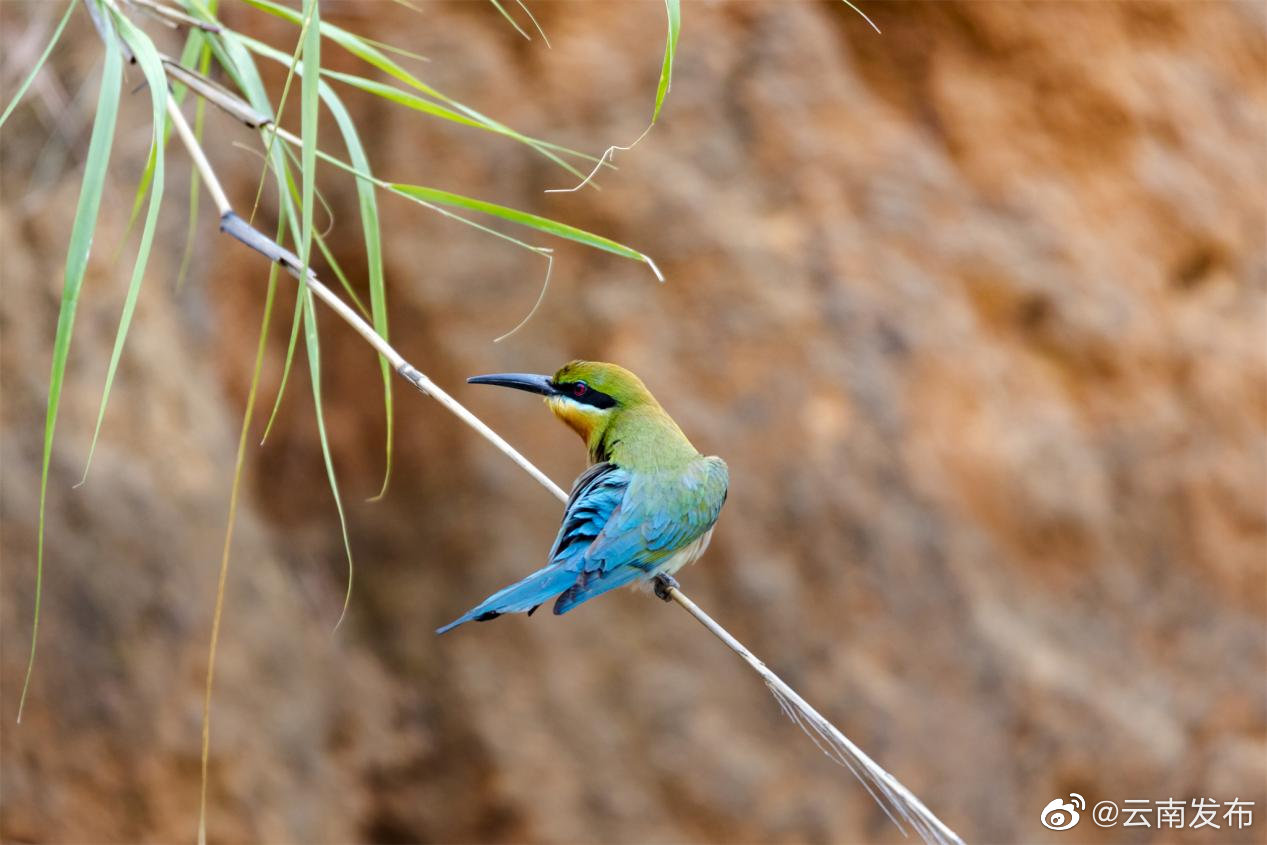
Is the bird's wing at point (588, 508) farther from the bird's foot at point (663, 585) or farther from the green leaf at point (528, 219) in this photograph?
the green leaf at point (528, 219)

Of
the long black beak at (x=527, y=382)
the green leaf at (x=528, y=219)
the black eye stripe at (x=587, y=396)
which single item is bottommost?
the long black beak at (x=527, y=382)

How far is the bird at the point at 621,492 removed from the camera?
2.21 meters

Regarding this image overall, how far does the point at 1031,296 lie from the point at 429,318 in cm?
191

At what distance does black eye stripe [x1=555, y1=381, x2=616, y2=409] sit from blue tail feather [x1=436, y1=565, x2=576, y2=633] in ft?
1.75

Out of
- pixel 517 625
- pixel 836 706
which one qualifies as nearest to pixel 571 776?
pixel 517 625

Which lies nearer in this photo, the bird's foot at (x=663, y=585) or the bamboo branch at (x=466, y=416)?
the bamboo branch at (x=466, y=416)

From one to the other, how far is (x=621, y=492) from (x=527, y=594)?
46 centimetres

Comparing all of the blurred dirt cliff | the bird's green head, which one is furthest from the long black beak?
the blurred dirt cliff

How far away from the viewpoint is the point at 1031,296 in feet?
14.1

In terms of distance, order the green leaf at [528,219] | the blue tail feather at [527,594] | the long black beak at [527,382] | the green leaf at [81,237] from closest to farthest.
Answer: the green leaf at [81,237], the green leaf at [528,219], the blue tail feather at [527,594], the long black beak at [527,382]

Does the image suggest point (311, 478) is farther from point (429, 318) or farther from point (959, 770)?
point (959, 770)

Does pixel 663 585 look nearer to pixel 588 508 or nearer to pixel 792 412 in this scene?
pixel 588 508

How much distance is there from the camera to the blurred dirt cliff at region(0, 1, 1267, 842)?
4129 millimetres

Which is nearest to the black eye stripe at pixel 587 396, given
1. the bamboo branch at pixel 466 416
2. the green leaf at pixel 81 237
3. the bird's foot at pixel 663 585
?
the bird's foot at pixel 663 585
